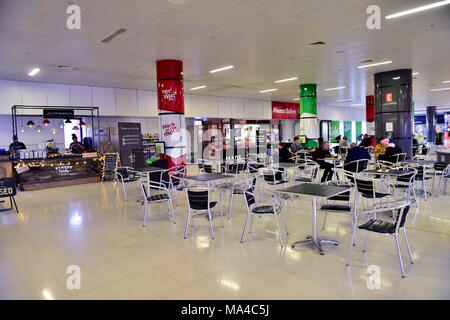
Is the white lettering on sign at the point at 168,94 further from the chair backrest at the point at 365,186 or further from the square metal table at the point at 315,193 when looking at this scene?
the chair backrest at the point at 365,186

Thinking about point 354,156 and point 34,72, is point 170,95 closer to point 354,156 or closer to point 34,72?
point 34,72

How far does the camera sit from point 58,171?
8.99m

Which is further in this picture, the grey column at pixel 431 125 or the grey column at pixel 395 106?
the grey column at pixel 431 125

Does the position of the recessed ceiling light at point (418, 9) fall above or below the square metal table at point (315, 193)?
above

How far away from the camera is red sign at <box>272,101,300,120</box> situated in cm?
1866

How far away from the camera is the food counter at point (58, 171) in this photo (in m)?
8.49

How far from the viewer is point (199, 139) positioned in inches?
647

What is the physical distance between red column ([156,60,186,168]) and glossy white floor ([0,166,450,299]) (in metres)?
3.04

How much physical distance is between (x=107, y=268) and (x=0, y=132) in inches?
394

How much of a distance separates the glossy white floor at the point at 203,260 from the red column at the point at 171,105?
3.04 m

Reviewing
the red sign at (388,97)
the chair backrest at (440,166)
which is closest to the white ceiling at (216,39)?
the red sign at (388,97)

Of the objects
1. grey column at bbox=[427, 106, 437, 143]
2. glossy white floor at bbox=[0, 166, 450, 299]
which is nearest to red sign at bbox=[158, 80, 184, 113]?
glossy white floor at bbox=[0, 166, 450, 299]

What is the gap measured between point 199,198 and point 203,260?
878mm
